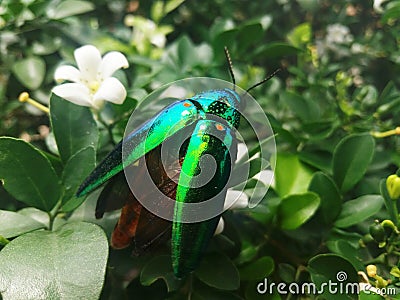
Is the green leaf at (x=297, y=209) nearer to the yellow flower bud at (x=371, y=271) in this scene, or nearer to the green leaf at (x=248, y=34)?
the yellow flower bud at (x=371, y=271)

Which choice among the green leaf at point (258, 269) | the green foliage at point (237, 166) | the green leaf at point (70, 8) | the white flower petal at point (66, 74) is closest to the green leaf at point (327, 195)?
the green foliage at point (237, 166)

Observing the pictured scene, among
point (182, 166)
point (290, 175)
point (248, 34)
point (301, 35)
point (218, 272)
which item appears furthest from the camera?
point (301, 35)

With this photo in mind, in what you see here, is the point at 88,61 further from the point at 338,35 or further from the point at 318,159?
the point at 338,35

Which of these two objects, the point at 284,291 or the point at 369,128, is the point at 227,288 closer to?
the point at 284,291

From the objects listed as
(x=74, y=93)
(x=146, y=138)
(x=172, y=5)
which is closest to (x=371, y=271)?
(x=146, y=138)

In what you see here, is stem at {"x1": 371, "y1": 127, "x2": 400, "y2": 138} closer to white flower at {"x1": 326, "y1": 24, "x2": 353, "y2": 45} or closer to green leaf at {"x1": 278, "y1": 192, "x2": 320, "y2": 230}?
green leaf at {"x1": 278, "y1": 192, "x2": 320, "y2": 230}

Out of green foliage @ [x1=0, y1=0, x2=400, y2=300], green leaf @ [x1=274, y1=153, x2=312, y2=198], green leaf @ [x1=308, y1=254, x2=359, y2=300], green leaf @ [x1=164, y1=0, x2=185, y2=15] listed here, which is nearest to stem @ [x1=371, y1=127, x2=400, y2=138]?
green foliage @ [x1=0, y1=0, x2=400, y2=300]
